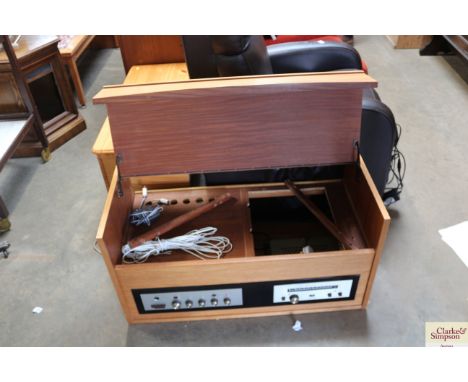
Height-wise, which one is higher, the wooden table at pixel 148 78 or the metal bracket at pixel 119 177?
the metal bracket at pixel 119 177

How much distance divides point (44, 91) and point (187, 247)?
1.50m

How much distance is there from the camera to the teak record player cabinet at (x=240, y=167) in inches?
40.4

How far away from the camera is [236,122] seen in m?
1.06

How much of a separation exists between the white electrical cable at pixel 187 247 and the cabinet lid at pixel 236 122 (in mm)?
213

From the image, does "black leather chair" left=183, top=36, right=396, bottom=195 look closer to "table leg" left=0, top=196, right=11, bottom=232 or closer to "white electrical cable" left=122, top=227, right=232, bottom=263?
"white electrical cable" left=122, top=227, right=232, bottom=263

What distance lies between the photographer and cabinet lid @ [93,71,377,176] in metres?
1.01

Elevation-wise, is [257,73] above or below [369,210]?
above

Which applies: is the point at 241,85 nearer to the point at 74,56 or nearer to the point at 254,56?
the point at 254,56

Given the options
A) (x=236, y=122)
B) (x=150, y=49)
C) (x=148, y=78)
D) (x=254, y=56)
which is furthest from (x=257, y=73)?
(x=150, y=49)

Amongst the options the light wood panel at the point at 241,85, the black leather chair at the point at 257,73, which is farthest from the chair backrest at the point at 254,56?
the light wood panel at the point at 241,85

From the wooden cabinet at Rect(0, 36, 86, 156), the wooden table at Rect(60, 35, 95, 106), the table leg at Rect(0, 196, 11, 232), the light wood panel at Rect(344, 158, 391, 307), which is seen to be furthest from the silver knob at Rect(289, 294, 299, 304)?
the wooden table at Rect(60, 35, 95, 106)

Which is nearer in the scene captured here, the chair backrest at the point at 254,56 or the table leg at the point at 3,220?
the chair backrest at the point at 254,56

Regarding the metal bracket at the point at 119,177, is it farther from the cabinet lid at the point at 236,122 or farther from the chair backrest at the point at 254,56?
the chair backrest at the point at 254,56

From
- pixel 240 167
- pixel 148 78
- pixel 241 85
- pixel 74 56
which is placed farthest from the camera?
pixel 74 56
